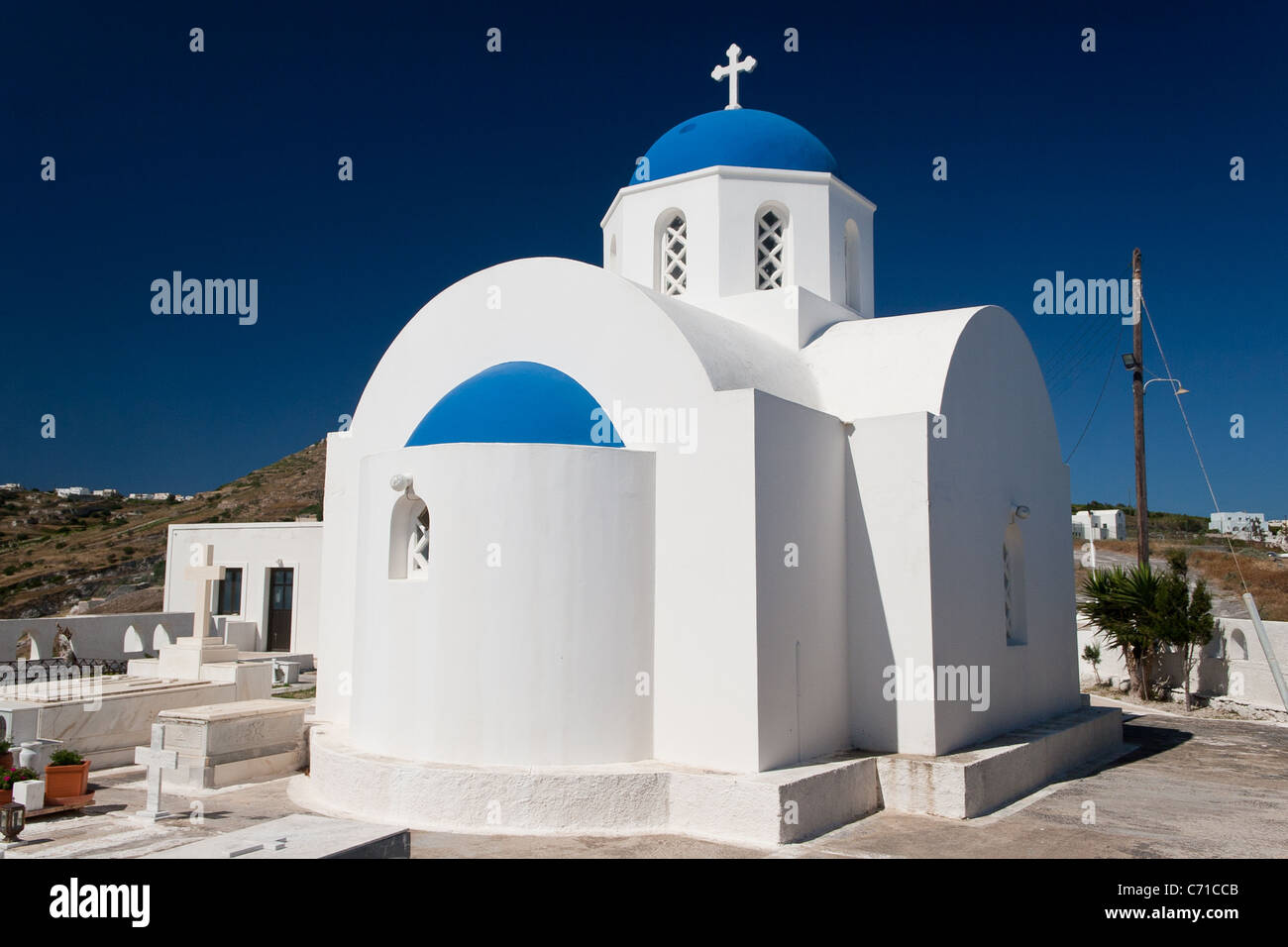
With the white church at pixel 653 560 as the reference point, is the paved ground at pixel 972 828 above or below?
below

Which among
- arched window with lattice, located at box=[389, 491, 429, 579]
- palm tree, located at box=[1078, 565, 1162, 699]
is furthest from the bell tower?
palm tree, located at box=[1078, 565, 1162, 699]

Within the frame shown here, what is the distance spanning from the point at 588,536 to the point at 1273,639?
12877 millimetres

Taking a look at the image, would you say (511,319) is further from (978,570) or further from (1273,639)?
(1273,639)

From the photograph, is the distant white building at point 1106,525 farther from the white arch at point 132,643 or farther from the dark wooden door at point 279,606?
the white arch at point 132,643

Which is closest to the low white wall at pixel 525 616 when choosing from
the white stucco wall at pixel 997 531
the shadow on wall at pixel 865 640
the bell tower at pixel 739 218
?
the shadow on wall at pixel 865 640

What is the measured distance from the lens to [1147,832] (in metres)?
7.43

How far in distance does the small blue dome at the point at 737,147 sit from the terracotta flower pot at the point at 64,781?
A: 846cm

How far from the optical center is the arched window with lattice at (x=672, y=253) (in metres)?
11.2

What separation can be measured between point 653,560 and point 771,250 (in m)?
5.02

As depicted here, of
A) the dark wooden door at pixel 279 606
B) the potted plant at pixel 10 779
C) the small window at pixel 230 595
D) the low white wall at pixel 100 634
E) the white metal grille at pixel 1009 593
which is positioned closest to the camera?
the potted plant at pixel 10 779

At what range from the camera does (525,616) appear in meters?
7.44

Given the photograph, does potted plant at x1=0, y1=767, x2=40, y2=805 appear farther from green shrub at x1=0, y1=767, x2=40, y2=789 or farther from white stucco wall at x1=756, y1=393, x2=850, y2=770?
white stucco wall at x1=756, y1=393, x2=850, y2=770

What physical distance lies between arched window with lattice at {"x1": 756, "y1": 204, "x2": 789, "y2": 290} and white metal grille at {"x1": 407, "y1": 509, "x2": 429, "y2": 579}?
509 cm

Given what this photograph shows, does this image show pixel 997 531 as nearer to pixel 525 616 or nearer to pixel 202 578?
pixel 525 616
